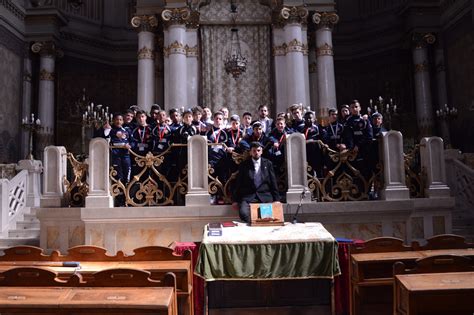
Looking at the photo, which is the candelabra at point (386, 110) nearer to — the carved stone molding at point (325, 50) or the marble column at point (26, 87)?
the carved stone molding at point (325, 50)

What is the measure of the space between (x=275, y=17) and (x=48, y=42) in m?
9.46

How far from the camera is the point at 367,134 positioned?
947 centimetres

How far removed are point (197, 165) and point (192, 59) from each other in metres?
8.16

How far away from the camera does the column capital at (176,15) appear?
51.3 feet

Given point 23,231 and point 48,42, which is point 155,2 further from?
point 23,231

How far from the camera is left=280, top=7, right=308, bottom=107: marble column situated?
1566 centimetres

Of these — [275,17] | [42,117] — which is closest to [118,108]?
[42,117]

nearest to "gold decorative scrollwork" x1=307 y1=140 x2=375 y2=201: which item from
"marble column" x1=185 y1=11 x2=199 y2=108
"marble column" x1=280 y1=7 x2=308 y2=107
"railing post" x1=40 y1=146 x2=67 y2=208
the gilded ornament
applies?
"railing post" x1=40 y1=146 x2=67 y2=208

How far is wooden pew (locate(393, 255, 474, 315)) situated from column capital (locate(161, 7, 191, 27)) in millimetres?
12549

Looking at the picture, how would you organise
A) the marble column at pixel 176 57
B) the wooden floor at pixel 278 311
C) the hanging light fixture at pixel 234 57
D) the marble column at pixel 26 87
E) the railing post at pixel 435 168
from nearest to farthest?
the wooden floor at pixel 278 311, the railing post at pixel 435 168, the hanging light fixture at pixel 234 57, the marble column at pixel 176 57, the marble column at pixel 26 87

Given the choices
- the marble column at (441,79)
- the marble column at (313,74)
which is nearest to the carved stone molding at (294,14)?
the marble column at (313,74)

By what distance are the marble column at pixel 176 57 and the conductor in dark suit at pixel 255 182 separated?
7.47m

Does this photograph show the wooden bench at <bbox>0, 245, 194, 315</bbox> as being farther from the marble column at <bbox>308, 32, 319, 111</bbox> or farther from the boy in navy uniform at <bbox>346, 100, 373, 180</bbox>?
the marble column at <bbox>308, 32, 319, 111</bbox>

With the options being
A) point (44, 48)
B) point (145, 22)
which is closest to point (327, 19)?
point (145, 22)
